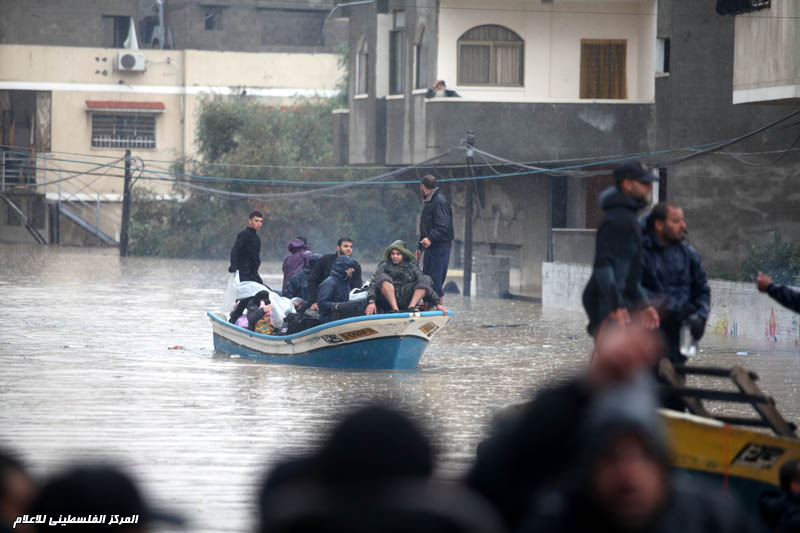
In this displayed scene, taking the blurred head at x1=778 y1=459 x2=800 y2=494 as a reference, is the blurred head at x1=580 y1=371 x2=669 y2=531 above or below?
above

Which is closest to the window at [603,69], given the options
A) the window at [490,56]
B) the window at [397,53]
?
the window at [490,56]

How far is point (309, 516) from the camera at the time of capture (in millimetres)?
3242

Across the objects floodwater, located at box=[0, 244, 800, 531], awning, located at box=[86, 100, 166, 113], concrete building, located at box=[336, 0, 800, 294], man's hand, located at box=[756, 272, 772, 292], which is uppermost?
awning, located at box=[86, 100, 166, 113]

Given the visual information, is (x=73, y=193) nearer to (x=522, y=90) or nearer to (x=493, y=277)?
(x=493, y=277)

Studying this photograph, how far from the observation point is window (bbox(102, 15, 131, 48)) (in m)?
58.7

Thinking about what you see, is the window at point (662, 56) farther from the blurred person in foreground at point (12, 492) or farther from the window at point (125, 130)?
the window at point (125, 130)

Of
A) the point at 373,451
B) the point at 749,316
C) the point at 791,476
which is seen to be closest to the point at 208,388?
the point at 791,476

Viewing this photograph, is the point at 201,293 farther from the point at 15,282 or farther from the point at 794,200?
the point at 794,200

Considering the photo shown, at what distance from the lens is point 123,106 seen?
55.2 meters

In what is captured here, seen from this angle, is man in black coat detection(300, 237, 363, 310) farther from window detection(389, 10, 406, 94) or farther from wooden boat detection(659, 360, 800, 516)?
window detection(389, 10, 406, 94)

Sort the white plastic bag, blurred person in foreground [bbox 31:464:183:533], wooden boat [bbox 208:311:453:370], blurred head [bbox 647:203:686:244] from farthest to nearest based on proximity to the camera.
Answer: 1. the white plastic bag
2. wooden boat [bbox 208:311:453:370]
3. blurred head [bbox 647:203:686:244]
4. blurred person in foreground [bbox 31:464:183:533]

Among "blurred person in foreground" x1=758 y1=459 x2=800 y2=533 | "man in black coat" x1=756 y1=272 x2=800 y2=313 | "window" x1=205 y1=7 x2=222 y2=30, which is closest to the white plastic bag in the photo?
"man in black coat" x1=756 y1=272 x2=800 y2=313

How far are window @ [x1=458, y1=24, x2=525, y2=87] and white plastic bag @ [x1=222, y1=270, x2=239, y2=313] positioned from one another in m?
14.9

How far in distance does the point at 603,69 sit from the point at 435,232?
15819 millimetres
